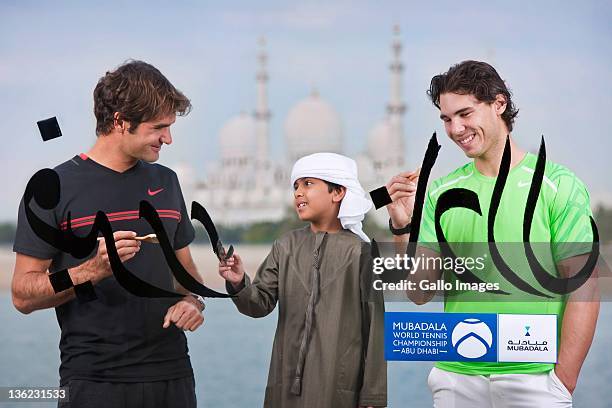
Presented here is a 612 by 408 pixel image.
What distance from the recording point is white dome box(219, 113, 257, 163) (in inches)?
114

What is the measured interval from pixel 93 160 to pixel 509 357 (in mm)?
1285

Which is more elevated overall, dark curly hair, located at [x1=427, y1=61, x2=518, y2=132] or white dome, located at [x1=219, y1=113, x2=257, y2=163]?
dark curly hair, located at [x1=427, y1=61, x2=518, y2=132]

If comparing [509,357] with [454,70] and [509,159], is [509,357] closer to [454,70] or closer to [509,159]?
[509,159]

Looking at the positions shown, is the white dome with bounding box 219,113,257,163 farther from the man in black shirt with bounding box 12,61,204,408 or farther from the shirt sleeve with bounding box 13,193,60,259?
the shirt sleeve with bounding box 13,193,60,259

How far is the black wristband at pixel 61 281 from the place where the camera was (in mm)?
2672

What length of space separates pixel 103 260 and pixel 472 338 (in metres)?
1.05

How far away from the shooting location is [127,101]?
9.00ft

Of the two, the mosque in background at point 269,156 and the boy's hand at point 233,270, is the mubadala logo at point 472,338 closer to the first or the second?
the mosque in background at point 269,156

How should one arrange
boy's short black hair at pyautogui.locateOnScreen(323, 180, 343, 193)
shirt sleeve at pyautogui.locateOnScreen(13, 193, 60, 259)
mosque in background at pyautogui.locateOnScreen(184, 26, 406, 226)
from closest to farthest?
1. shirt sleeve at pyautogui.locateOnScreen(13, 193, 60, 259)
2. boy's short black hair at pyautogui.locateOnScreen(323, 180, 343, 193)
3. mosque in background at pyautogui.locateOnScreen(184, 26, 406, 226)

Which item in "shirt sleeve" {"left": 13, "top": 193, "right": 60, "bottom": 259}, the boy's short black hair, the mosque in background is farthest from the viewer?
the mosque in background

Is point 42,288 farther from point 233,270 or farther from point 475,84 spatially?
point 475,84

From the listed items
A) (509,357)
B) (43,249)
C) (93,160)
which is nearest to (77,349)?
(43,249)

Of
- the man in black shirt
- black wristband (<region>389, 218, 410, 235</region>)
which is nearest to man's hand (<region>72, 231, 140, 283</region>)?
the man in black shirt

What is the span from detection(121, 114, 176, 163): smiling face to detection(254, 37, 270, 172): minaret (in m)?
0.30
